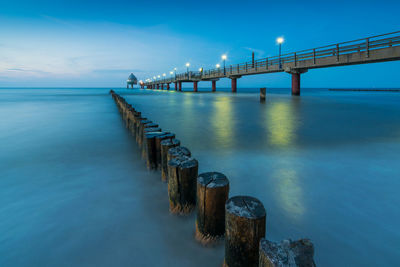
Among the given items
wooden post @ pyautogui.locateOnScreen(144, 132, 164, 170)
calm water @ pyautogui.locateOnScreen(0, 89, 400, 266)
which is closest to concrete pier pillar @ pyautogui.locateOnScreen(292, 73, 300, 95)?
calm water @ pyautogui.locateOnScreen(0, 89, 400, 266)

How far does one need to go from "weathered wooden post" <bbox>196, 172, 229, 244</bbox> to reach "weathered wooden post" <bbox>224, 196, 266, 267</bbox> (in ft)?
1.19

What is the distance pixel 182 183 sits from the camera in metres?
2.86

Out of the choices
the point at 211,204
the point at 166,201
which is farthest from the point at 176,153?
the point at 211,204

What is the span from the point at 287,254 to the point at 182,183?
65.0 inches

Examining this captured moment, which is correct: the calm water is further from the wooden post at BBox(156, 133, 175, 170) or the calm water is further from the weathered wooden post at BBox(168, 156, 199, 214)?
the wooden post at BBox(156, 133, 175, 170)

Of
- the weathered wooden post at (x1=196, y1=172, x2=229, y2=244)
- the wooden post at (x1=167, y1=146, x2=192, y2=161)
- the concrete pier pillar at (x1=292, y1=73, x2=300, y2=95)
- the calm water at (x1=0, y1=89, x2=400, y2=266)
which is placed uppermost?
the concrete pier pillar at (x1=292, y1=73, x2=300, y2=95)

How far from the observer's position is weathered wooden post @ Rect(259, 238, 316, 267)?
1.36m

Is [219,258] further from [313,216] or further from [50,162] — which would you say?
[50,162]

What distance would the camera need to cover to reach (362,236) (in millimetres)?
2641

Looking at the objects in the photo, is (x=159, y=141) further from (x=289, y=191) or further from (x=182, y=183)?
(x=289, y=191)

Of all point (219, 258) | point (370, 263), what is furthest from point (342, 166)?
point (219, 258)

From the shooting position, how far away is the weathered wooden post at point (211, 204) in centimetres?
226

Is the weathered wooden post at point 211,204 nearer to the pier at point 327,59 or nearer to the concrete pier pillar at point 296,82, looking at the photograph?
the pier at point 327,59

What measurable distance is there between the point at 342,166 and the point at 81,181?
5269 millimetres
